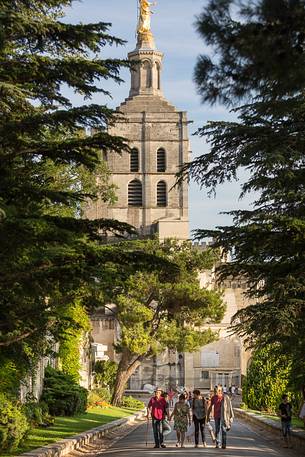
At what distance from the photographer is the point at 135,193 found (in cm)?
10644

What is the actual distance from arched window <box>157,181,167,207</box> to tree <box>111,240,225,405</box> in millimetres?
51507

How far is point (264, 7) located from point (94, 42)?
7.54 metres

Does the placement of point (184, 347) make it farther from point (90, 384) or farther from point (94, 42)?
point (94, 42)

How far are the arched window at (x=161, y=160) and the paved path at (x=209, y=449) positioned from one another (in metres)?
78.1

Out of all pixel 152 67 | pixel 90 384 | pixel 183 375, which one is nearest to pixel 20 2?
pixel 90 384

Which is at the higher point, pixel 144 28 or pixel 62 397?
pixel 144 28

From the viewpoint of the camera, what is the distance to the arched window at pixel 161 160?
106 m

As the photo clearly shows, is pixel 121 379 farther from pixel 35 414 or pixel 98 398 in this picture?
pixel 35 414

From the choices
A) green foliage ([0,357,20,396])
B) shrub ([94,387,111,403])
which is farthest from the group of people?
shrub ([94,387,111,403])

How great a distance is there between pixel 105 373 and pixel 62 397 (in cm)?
3294

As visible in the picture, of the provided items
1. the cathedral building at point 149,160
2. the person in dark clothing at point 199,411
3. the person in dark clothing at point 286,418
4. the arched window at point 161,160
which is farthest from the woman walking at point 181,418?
the arched window at point 161,160

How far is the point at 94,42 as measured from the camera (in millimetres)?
15844

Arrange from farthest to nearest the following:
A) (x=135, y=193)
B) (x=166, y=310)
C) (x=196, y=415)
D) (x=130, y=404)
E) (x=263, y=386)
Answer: (x=135, y=193), (x=130, y=404), (x=166, y=310), (x=263, y=386), (x=196, y=415)

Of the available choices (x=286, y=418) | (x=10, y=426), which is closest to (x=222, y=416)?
(x=286, y=418)
